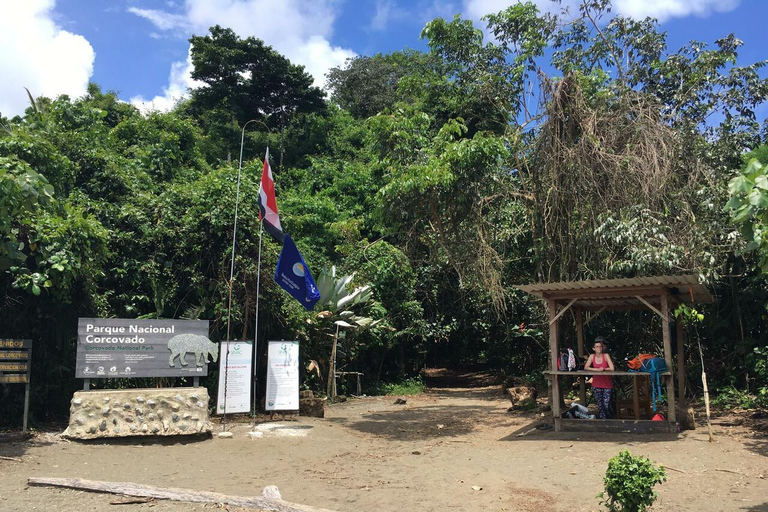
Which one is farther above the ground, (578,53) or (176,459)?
(578,53)

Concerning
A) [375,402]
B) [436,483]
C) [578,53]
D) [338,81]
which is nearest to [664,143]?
[578,53]

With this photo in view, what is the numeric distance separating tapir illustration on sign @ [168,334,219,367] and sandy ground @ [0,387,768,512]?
1326 millimetres

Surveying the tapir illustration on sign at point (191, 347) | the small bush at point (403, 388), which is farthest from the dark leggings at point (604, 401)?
the small bush at point (403, 388)

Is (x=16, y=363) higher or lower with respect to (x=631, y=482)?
higher

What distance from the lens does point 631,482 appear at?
196 inches

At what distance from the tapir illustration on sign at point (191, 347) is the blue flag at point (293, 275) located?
5.39 feet

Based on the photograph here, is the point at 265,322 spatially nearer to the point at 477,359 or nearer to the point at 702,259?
the point at 702,259

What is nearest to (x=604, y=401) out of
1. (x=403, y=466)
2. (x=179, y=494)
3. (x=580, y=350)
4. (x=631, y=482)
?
(x=580, y=350)

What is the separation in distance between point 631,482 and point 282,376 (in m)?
7.82

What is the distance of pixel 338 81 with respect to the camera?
40.3 metres

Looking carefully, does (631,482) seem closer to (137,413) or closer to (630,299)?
(630,299)

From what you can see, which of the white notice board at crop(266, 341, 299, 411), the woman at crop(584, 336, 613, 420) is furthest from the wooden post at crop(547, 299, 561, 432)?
the white notice board at crop(266, 341, 299, 411)

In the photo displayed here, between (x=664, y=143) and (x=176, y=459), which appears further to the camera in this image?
(x=664, y=143)

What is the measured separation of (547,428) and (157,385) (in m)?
6.86
